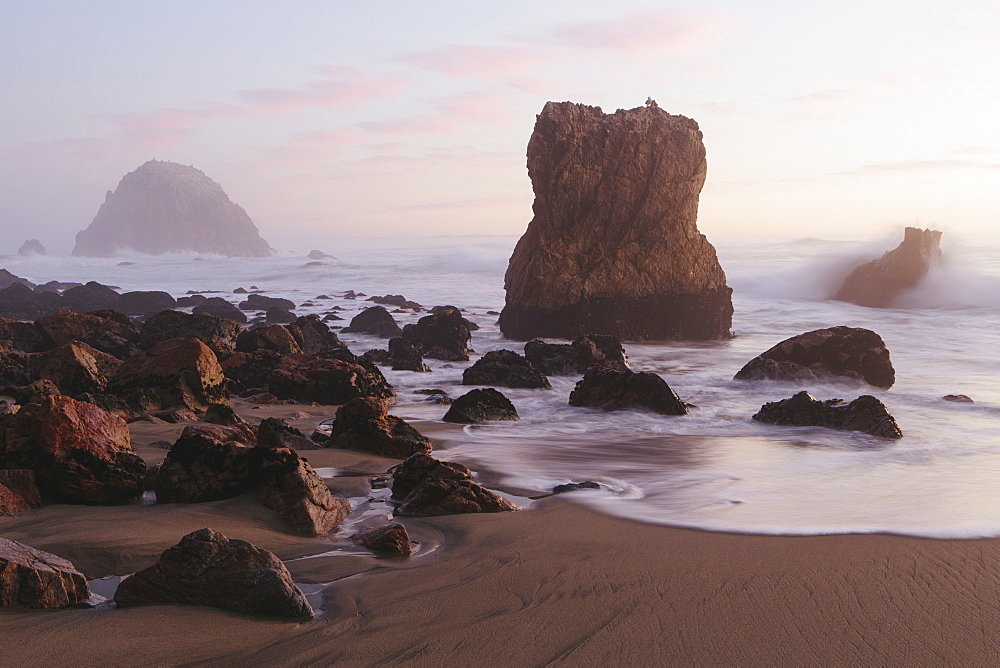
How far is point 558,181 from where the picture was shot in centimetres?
1850

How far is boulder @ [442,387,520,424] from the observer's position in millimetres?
8555

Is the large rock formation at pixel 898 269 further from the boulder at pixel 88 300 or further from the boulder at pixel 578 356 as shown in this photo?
the boulder at pixel 88 300

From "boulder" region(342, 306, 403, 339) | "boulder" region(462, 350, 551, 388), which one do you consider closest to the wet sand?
"boulder" region(462, 350, 551, 388)

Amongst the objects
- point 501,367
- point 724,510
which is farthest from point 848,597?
point 501,367

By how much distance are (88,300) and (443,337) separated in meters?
17.1

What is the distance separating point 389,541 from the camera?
3.69 meters

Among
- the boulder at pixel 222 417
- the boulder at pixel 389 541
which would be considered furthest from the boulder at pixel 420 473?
the boulder at pixel 222 417

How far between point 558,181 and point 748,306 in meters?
13.0

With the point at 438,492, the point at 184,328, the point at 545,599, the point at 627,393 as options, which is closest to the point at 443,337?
the point at 184,328

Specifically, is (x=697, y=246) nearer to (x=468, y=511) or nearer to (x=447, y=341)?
(x=447, y=341)

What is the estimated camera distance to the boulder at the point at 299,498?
4031mm

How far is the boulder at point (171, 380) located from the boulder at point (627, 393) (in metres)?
4.39

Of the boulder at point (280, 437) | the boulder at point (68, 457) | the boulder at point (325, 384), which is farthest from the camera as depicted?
the boulder at point (325, 384)

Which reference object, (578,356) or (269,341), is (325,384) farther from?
A: (578,356)
